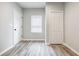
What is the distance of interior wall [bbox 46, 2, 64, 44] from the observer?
20.2ft

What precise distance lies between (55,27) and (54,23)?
198 millimetres

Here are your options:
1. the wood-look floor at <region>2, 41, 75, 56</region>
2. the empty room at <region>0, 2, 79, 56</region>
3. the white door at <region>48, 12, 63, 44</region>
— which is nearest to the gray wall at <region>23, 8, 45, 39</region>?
the empty room at <region>0, 2, 79, 56</region>

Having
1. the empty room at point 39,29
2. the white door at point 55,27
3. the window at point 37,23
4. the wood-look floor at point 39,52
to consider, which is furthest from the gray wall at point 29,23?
the wood-look floor at point 39,52

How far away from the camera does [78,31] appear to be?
13.4 ft

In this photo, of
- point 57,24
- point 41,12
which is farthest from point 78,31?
point 41,12

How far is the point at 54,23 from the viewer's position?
6.21 metres

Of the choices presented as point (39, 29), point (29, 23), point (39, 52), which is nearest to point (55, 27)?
point (39, 52)

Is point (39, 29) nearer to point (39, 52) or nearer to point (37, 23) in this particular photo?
point (37, 23)

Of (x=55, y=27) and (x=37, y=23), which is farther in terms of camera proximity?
(x=37, y=23)

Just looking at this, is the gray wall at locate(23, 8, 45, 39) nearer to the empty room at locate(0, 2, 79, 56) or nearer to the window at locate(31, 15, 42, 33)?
the empty room at locate(0, 2, 79, 56)

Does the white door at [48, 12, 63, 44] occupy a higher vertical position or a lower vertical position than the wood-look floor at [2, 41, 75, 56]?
higher

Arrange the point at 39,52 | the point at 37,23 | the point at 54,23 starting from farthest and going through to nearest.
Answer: the point at 37,23, the point at 54,23, the point at 39,52

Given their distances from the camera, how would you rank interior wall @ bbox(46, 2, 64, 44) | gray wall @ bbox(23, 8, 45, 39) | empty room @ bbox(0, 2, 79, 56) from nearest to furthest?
empty room @ bbox(0, 2, 79, 56) < interior wall @ bbox(46, 2, 64, 44) < gray wall @ bbox(23, 8, 45, 39)

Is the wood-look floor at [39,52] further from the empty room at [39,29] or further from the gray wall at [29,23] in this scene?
the gray wall at [29,23]
